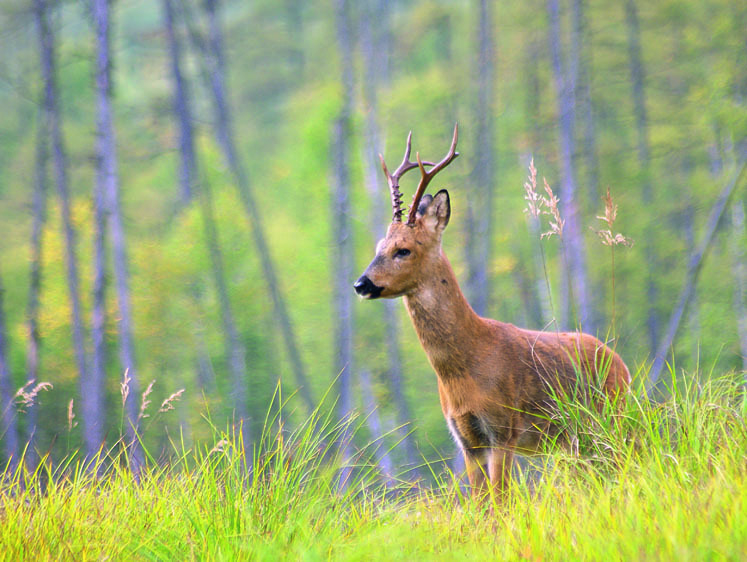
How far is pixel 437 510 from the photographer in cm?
379

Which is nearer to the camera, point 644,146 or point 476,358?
point 476,358

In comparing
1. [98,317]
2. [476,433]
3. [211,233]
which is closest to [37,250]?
[98,317]

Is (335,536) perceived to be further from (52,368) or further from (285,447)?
(52,368)

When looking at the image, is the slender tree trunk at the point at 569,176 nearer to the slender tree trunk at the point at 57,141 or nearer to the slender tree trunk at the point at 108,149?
the slender tree trunk at the point at 108,149

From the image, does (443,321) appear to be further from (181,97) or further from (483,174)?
(181,97)

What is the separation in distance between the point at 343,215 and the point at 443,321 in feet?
33.6

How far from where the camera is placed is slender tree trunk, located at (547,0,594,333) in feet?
43.3

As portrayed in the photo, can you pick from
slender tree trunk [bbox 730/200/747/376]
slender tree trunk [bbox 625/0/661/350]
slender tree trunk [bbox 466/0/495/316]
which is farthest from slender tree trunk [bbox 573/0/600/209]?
slender tree trunk [bbox 730/200/747/376]

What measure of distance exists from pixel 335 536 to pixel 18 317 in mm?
18490

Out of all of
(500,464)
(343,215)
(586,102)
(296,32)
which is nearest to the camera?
(500,464)

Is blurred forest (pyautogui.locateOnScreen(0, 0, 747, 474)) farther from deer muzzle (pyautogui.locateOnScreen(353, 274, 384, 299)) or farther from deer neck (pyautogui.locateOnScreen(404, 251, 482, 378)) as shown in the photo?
deer muzzle (pyautogui.locateOnScreen(353, 274, 384, 299))

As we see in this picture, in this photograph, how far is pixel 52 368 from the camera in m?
16.5

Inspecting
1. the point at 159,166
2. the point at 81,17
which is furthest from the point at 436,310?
the point at 159,166

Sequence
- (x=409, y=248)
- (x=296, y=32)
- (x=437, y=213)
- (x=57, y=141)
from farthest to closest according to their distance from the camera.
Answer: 1. (x=296, y=32)
2. (x=57, y=141)
3. (x=437, y=213)
4. (x=409, y=248)
